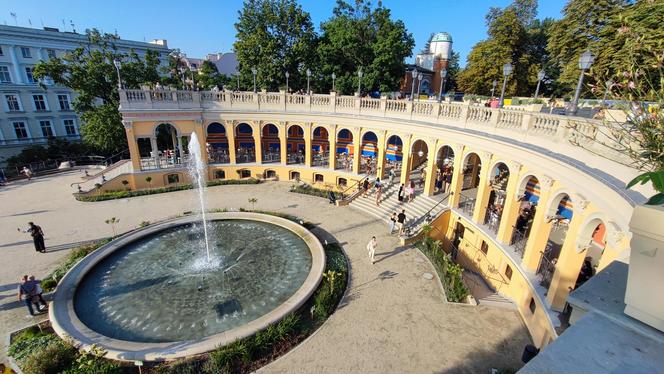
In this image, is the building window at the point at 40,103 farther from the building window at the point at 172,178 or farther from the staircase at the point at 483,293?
the staircase at the point at 483,293

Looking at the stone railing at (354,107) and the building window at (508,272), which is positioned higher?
the stone railing at (354,107)

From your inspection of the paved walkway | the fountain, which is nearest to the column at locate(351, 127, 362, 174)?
the paved walkway

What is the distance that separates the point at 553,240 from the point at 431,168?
822 centimetres

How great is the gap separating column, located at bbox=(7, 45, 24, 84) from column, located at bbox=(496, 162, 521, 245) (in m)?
54.7

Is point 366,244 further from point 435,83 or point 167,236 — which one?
point 435,83

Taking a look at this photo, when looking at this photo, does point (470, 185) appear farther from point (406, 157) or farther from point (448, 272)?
point (448, 272)

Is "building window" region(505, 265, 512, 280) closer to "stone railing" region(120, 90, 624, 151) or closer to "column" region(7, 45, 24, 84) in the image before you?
"stone railing" region(120, 90, 624, 151)

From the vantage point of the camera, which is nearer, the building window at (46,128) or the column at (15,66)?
the column at (15,66)

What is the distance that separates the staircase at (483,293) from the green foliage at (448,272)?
0.92 m

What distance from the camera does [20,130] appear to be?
132 feet

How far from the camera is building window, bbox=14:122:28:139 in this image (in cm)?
4003

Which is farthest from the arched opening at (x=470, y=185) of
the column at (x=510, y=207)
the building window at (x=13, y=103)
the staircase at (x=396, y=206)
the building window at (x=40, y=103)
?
the building window at (x=13, y=103)

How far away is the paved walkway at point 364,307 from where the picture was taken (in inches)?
433

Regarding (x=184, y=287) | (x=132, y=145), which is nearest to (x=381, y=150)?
(x=184, y=287)
